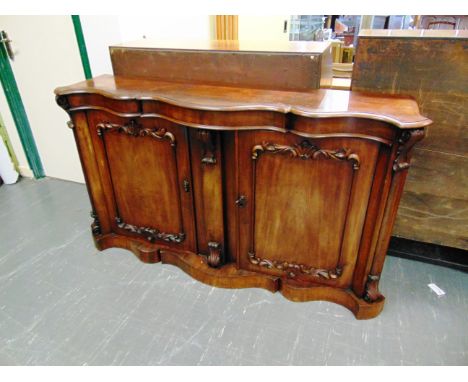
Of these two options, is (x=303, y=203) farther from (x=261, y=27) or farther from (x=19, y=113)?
(x=261, y=27)

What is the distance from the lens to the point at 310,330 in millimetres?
1476

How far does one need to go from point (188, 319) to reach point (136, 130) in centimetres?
89

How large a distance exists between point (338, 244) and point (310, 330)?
0.40 m

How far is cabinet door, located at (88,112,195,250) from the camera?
1.52 metres

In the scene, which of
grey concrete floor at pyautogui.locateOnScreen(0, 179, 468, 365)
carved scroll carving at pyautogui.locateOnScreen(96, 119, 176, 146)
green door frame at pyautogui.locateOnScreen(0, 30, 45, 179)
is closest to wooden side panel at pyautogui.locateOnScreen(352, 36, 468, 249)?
grey concrete floor at pyautogui.locateOnScreen(0, 179, 468, 365)

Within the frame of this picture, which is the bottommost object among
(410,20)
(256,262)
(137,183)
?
(256,262)

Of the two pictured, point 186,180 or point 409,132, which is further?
point 186,180

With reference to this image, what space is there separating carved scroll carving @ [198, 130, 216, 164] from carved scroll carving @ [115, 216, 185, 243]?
501mm

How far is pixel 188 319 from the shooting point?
154cm

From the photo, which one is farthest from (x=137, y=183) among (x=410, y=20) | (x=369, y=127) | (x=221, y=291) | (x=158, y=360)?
(x=410, y=20)

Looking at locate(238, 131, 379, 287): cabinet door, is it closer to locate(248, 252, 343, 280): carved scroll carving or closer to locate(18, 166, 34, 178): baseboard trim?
locate(248, 252, 343, 280): carved scroll carving

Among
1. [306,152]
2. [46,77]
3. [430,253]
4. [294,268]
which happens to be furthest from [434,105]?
[46,77]

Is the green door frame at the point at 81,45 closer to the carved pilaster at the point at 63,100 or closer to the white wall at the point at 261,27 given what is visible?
the carved pilaster at the point at 63,100

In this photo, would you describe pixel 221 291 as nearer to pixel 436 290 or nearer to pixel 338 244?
pixel 338 244
